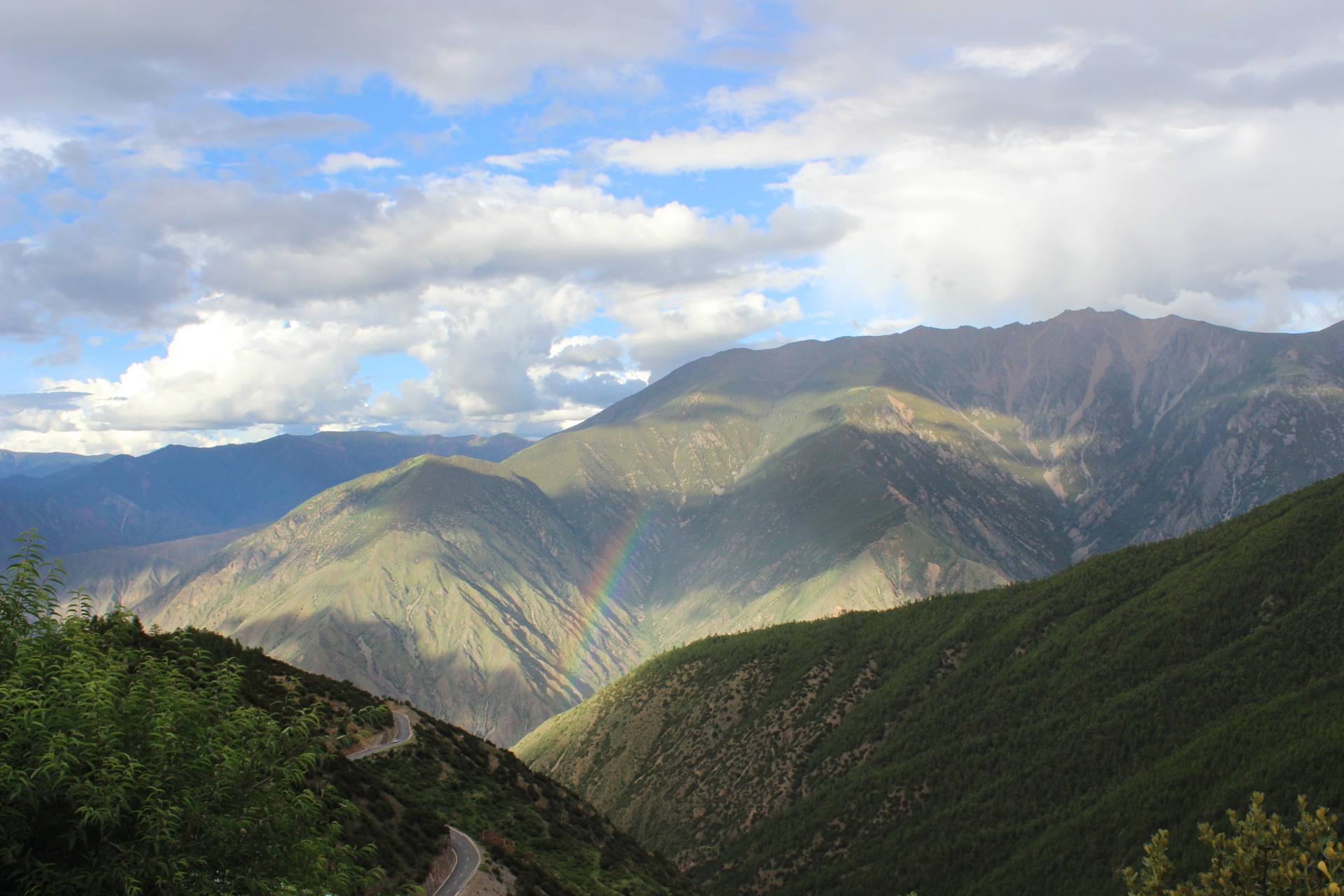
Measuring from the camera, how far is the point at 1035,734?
471 ft

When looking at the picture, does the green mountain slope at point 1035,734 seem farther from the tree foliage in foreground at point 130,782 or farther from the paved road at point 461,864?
the tree foliage in foreground at point 130,782

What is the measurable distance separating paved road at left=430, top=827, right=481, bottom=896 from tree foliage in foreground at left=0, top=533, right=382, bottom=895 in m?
22.6

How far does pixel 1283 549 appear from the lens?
479 ft

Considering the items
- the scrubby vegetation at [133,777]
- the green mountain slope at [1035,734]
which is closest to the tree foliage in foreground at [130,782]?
the scrubby vegetation at [133,777]

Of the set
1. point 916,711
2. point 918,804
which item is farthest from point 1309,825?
point 916,711

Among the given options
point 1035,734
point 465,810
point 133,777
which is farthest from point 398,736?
point 1035,734

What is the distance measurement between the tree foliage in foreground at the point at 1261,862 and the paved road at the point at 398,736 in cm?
5969

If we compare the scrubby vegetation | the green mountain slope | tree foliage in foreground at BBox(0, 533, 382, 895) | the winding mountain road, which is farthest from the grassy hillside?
the green mountain slope

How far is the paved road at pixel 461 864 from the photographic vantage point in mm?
50406

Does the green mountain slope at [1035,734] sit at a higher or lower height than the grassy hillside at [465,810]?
lower

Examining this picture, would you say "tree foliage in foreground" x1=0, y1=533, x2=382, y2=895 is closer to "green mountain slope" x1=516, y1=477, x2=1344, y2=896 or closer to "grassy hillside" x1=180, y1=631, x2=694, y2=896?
"grassy hillside" x1=180, y1=631, x2=694, y2=896

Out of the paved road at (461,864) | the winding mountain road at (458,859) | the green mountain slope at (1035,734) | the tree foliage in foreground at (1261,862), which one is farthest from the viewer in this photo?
the green mountain slope at (1035,734)

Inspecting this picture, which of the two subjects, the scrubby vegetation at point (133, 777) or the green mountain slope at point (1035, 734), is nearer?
the scrubby vegetation at point (133, 777)

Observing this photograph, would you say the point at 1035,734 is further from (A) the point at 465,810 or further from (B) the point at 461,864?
(B) the point at 461,864
